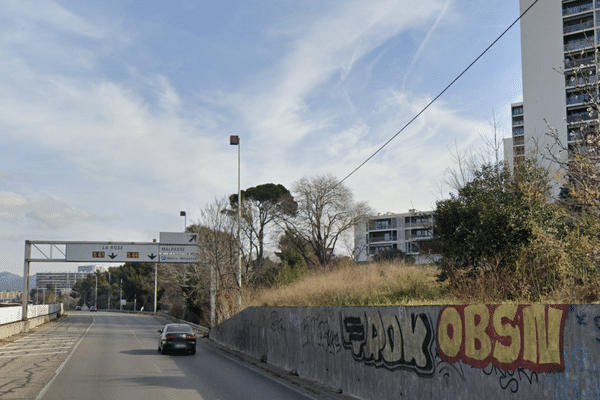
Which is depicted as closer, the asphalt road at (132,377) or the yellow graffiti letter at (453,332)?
the yellow graffiti letter at (453,332)

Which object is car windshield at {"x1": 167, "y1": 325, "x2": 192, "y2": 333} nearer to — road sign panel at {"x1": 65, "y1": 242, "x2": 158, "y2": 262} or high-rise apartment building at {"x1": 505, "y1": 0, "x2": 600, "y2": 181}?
road sign panel at {"x1": 65, "y1": 242, "x2": 158, "y2": 262}

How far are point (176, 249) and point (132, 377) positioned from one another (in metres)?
27.6

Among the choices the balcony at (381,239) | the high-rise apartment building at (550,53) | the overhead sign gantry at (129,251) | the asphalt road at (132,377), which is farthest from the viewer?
the balcony at (381,239)

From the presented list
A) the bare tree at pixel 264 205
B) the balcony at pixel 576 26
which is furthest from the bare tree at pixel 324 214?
the balcony at pixel 576 26

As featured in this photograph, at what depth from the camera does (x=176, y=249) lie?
4309 centimetres

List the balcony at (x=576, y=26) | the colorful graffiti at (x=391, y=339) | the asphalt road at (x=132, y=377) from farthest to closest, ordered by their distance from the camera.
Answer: the balcony at (x=576, y=26) → the asphalt road at (x=132, y=377) → the colorful graffiti at (x=391, y=339)

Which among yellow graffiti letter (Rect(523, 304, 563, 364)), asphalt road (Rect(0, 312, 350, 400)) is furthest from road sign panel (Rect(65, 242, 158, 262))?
yellow graffiti letter (Rect(523, 304, 563, 364))

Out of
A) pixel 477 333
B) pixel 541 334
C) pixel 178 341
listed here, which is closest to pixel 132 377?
pixel 178 341

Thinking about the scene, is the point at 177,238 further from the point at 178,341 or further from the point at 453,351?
the point at 453,351

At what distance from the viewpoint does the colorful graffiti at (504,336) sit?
6.64 m

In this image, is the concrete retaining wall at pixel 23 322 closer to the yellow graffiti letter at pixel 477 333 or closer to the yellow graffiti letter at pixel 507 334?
the yellow graffiti letter at pixel 477 333

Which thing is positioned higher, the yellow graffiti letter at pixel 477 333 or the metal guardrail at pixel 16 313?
the yellow graffiti letter at pixel 477 333

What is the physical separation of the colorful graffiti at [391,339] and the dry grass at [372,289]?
54.4 inches

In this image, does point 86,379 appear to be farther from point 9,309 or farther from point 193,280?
point 193,280
